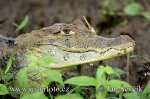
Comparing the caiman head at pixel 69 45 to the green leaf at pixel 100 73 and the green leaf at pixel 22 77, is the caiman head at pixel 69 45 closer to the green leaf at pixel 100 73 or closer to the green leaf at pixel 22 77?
the green leaf at pixel 22 77

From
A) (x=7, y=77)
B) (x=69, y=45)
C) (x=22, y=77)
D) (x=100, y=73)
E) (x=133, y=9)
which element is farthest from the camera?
(x=133, y=9)

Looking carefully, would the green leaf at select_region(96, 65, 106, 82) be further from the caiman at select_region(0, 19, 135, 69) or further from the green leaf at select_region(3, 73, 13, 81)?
A: the green leaf at select_region(3, 73, 13, 81)

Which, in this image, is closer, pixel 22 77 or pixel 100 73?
pixel 100 73

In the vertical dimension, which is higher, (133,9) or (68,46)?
(133,9)

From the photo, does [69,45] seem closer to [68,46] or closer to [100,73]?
[68,46]

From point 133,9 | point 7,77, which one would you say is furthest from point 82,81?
point 133,9

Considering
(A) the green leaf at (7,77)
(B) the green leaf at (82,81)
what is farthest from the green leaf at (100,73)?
(A) the green leaf at (7,77)

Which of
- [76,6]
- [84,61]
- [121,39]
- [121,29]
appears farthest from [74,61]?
[76,6]
